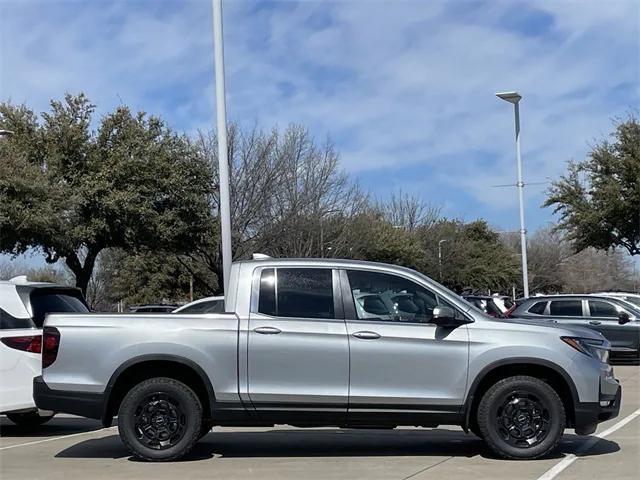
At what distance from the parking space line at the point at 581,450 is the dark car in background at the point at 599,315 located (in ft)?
25.0

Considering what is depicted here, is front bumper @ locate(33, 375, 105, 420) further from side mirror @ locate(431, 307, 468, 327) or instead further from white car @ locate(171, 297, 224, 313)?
white car @ locate(171, 297, 224, 313)

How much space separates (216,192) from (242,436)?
21.1 metres

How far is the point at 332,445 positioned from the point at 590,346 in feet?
9.71

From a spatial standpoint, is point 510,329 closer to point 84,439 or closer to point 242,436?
point 242,436

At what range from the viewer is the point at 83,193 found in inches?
966

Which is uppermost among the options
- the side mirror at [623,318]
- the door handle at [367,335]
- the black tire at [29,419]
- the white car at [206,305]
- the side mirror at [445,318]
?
the white car at [206,305]

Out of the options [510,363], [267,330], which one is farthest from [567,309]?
[267,330]

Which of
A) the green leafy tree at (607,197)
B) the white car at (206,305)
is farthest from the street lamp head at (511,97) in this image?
the white car at (206,305)

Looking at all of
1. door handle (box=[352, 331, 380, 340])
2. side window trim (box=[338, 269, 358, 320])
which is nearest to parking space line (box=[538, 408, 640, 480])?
door handle (box=[352, 331, 380, 340])

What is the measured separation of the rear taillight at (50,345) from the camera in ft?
24.5

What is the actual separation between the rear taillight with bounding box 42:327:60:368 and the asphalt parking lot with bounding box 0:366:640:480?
1.04 metres

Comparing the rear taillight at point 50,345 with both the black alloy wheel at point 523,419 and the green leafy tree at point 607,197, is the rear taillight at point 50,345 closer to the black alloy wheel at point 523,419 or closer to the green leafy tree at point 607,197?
the black alloy wheel at point 523,419

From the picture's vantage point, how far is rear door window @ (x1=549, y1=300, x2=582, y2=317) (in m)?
18.2

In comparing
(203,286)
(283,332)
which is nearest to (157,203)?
(283,332)
